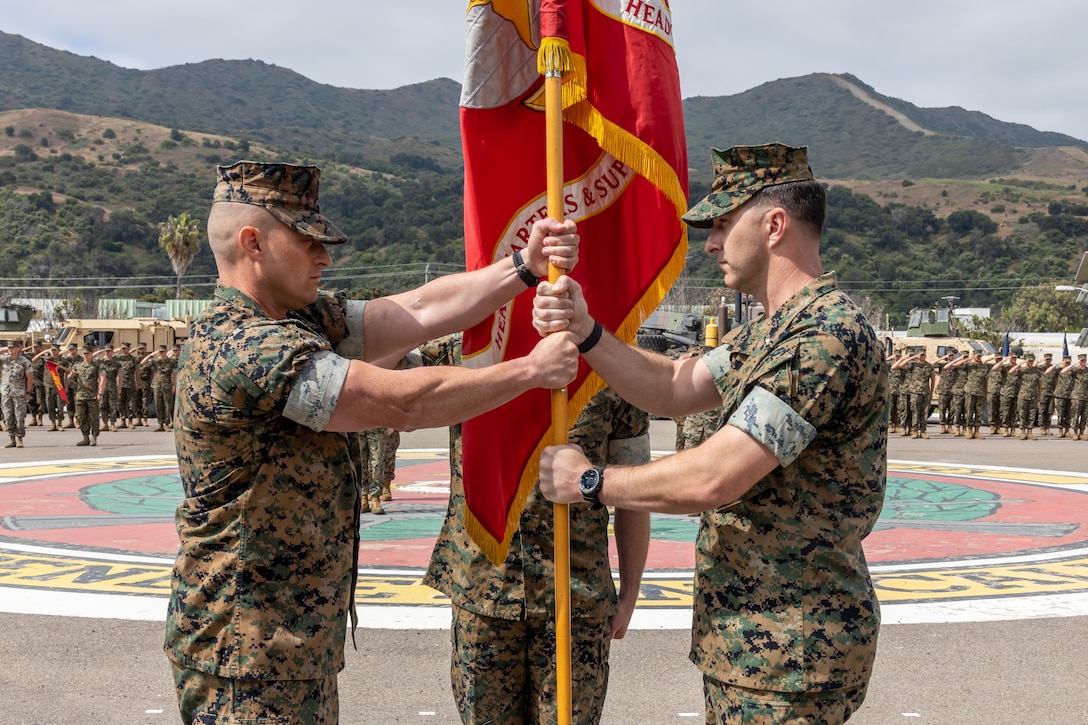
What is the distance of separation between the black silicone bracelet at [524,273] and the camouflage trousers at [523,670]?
1215 mm

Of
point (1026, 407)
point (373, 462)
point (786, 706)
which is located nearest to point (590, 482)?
point (786, 706)

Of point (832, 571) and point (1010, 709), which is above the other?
point (832, 571)

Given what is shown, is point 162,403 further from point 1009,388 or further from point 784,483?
point 784,483

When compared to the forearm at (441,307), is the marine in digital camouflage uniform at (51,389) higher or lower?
lower

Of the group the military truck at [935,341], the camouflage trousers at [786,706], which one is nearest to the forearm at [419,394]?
the camouflage trousers at [786,706]

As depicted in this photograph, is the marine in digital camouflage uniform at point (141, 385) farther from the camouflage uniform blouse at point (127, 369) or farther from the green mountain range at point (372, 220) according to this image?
the green mountain range at point (372, 220)

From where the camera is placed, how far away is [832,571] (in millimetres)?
2961

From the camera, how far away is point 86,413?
19.8m

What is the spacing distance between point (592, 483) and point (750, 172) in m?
1.06

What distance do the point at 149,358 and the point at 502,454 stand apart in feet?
76.6

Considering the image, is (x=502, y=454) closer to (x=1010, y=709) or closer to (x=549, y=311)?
(x=549, y=311)

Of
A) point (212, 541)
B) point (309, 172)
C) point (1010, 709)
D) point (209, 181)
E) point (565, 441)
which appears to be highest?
point (209, 181)

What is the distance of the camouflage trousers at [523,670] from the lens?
360cm

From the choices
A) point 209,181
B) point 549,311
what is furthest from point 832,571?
point 209,181
